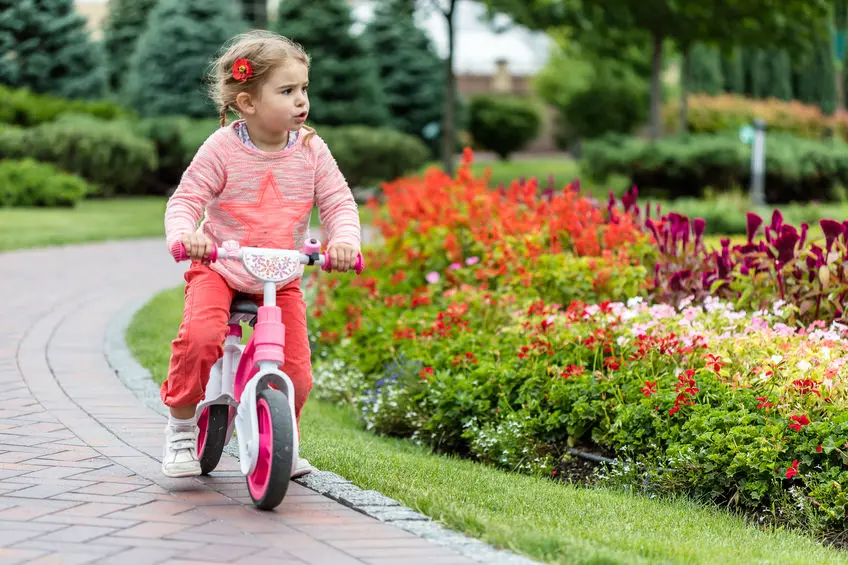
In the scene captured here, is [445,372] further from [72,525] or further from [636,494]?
[72,525]

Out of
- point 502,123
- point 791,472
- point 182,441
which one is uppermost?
point 502,123

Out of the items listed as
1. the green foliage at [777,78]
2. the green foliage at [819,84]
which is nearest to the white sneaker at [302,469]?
the green foliage at [777,78]

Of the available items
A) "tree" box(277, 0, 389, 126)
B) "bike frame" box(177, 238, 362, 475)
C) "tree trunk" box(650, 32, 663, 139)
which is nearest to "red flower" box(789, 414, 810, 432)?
"bike frame" box(177, 238, 362, 475)

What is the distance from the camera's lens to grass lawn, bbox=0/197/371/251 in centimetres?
1288

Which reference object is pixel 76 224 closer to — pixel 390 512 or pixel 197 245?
pixel 197 245

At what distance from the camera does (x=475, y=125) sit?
3475 cm

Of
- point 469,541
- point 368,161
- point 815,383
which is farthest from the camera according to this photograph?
point 368,161

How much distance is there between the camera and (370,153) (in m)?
21.2

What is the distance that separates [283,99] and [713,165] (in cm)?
1481

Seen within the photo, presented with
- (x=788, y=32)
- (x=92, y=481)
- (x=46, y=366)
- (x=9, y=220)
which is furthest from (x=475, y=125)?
(x=92, y=481)

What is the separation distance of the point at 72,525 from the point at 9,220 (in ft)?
39.3

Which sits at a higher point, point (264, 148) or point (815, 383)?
point (264, 148)

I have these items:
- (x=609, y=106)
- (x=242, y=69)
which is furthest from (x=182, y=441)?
(x=609, y=106)

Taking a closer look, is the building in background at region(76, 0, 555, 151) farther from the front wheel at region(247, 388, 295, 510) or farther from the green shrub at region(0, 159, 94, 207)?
the front wheel at region(247, 388, 295, 510)
